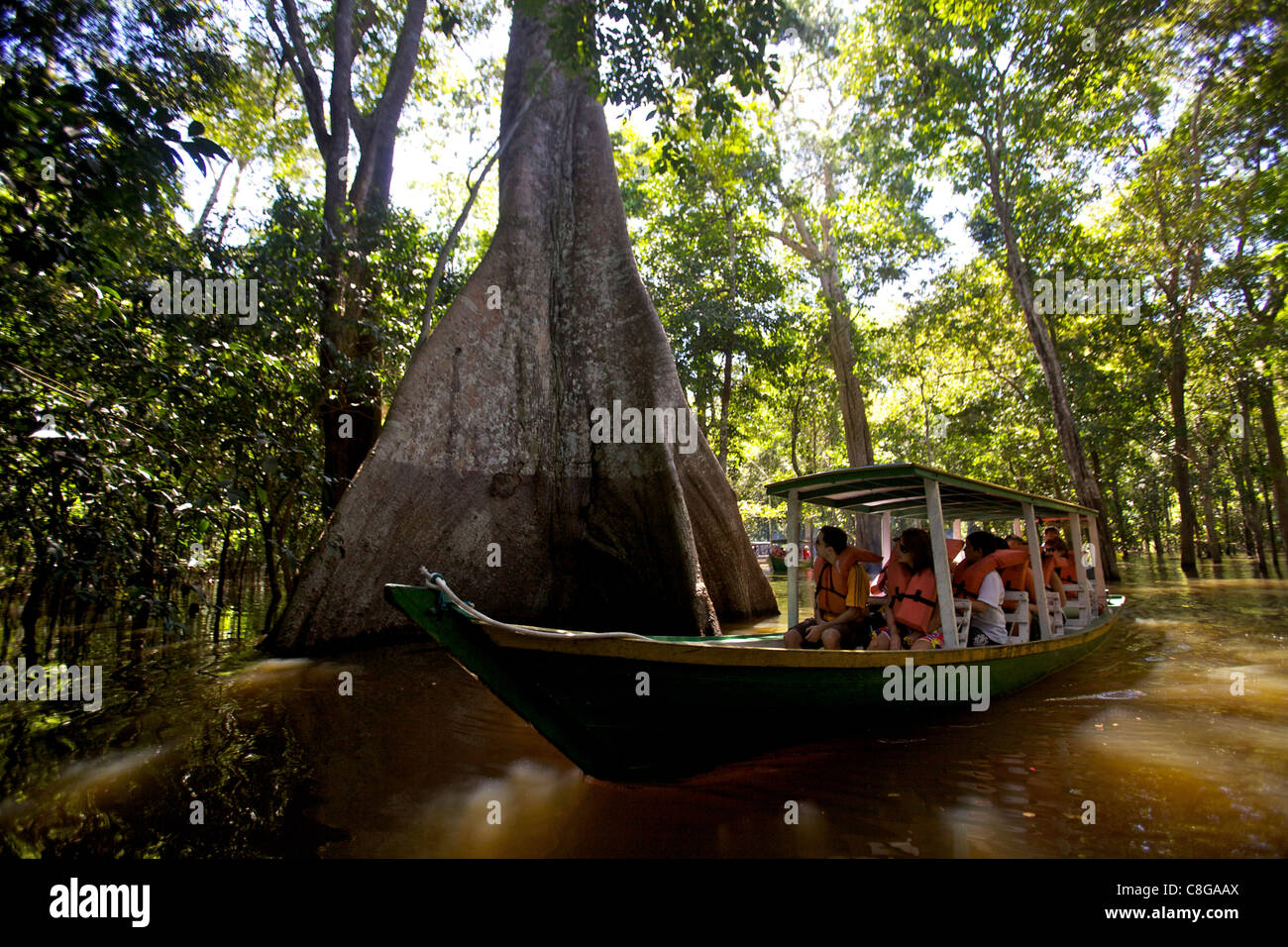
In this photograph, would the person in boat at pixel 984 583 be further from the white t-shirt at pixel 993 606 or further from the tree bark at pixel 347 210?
the tree bark at pixel 347 210

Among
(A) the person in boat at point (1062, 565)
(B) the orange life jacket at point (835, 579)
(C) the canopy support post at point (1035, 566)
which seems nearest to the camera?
(B) the orange life jacket at point (835, 579)

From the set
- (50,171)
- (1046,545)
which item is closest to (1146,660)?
(1046,545)

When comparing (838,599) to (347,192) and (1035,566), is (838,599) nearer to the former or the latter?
(1035,566)

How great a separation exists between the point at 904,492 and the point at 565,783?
4.01 metres

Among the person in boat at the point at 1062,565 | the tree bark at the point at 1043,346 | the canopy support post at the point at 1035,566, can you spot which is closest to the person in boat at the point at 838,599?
the canopy support post at the point at 1035,566

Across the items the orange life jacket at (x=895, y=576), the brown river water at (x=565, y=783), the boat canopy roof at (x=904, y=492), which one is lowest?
the brown river water at (x=565, y=783)

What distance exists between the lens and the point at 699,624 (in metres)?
7.38

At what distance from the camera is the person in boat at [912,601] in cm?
519

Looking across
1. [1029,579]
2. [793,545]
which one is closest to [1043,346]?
[1029,579]

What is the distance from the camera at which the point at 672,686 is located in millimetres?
3578

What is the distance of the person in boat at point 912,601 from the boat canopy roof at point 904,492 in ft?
1.72
